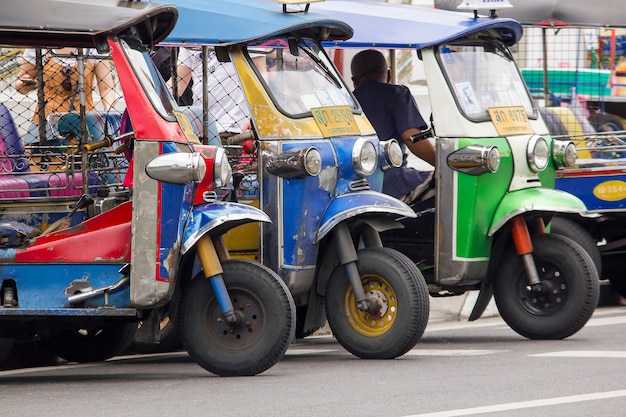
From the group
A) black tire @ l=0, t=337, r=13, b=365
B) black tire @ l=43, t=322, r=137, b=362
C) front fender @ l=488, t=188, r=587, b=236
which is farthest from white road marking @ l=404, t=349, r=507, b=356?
black tire @ l=0, t=337, r=13, b=365

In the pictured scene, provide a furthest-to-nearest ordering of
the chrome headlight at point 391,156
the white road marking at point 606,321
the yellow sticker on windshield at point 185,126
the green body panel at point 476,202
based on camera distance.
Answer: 1. the white road marking at point 606,321
2. the green body panel at point 476,202
3. the chrome headlight at point 391,156
4. the yellow sticker on windshield at point 185,126

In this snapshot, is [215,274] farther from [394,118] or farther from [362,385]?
[394,118]

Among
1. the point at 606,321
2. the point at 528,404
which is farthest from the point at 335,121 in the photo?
the point at 606,321

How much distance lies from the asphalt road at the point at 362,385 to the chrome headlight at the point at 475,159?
1150mm

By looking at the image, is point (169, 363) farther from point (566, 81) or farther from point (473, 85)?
point (566, 81)

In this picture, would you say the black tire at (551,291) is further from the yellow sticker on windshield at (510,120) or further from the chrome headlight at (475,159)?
the yellow sticker on windshield at (510,120)

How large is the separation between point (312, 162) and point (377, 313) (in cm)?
97

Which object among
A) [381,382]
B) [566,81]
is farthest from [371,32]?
[566,81]

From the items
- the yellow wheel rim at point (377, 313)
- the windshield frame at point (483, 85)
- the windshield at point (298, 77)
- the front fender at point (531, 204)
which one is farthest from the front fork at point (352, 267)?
the windshield frame at point (483, 85)

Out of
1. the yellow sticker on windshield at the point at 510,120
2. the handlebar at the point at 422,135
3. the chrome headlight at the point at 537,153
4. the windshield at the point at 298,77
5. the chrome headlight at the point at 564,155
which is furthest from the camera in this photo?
the handlebar at the point at 422,135

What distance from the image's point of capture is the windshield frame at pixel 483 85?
9469mm

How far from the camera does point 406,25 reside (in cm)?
967

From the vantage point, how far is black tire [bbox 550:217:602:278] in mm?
11102

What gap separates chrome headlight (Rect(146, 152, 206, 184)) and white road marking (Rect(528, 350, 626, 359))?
235cm
